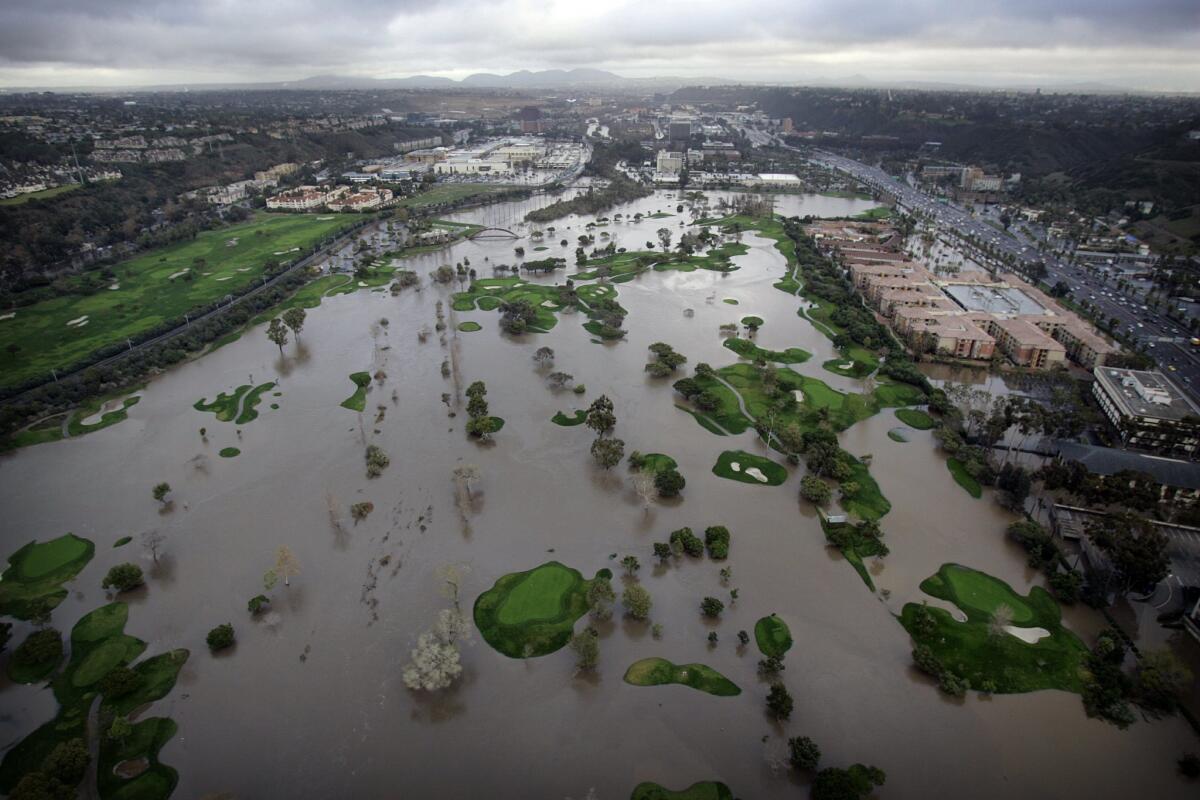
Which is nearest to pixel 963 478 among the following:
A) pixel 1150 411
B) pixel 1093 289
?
pixel 1150 411

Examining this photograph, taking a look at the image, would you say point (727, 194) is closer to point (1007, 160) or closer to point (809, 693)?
point (1007, 160)

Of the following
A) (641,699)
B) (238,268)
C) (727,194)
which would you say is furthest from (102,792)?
(727,194)

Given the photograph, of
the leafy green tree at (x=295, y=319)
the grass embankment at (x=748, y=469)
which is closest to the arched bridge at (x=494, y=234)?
the leafy green tree at (x=295, y=319)

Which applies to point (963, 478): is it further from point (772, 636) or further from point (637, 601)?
point (637, 601)

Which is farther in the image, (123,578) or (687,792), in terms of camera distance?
(123,578)

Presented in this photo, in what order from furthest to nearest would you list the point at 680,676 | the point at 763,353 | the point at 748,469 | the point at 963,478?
the point at 763,353
the point at 748,469
the point at 963,478
the point at 680,676

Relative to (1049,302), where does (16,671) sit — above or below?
below

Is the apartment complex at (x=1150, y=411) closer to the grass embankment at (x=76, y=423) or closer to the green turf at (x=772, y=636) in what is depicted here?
the green turf at (x=772, y=636)

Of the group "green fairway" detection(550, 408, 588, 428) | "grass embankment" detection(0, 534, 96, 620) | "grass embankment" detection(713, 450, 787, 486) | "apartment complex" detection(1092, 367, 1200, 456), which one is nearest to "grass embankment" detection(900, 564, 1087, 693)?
"grass embankment" detection(713, 450, 787, 486)
